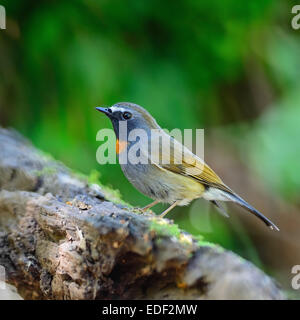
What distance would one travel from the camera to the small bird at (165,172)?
3816 mm

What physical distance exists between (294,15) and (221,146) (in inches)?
84.0

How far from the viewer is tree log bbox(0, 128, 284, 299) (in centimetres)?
238

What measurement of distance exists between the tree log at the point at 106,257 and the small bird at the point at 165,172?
43 centimetres

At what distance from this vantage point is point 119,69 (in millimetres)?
5773

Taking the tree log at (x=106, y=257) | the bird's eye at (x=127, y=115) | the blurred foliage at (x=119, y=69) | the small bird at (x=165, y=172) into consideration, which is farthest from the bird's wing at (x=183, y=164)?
the blurred foliage at (x=119, y=69)

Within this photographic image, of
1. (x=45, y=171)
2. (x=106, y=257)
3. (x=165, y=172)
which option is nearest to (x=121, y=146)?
(x=165, y=172)

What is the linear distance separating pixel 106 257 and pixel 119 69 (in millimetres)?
3565

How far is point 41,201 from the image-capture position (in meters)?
3.29

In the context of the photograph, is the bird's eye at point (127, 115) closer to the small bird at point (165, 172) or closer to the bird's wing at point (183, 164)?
the small bird at point (165, 172)

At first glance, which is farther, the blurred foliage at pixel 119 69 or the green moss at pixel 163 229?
the blurred foliage at pixel 119 69

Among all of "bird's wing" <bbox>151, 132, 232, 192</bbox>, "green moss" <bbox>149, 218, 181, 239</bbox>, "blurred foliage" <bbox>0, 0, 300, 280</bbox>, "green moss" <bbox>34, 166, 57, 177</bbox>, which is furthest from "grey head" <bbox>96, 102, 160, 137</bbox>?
"blurred foliage" <bbox>0, 0, 300, 280</bbox>
